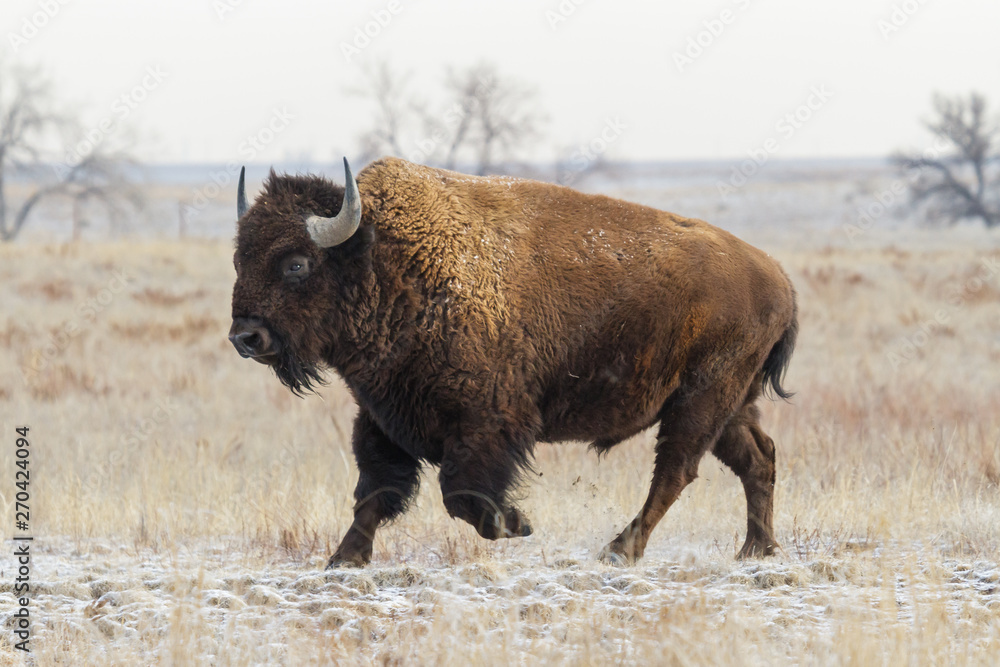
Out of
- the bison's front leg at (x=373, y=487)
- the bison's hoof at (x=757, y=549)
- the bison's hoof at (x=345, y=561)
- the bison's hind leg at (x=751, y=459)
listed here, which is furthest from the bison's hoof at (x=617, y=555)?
the bison's hoof at (x=345, y=561)

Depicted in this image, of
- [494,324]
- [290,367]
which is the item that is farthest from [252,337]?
[494,324]

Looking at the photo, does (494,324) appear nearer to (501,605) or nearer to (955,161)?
(501,605)

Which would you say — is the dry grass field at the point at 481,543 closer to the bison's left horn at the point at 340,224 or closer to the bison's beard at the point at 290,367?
the bison's beard at the point at 290,367

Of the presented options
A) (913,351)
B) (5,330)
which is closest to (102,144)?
(5,330)

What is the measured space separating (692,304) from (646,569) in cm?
141

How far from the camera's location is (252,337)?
488 centimetres

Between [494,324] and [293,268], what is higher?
[293,268]

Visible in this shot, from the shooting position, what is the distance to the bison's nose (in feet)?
15.9

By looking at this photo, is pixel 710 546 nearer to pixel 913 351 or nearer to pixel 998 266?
pixel 913 351

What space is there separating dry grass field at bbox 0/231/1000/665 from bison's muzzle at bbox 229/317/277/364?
1.06 metres

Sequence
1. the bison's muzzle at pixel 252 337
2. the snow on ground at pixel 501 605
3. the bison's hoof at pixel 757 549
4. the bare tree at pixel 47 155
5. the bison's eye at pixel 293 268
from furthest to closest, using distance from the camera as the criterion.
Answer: the bare tree at pixel 47 155 < the bison's hoof at pixel 757 549 < the bison's eye at pixel 293 268 < the bison's muzzle at pixel 252 337 < the snow on ground at pixel 501 605

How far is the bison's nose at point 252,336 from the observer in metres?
4.84

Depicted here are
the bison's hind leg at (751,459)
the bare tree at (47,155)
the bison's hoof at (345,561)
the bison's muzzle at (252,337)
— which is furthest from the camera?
the bare tree at (47,155)

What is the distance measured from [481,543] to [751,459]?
1632mm
